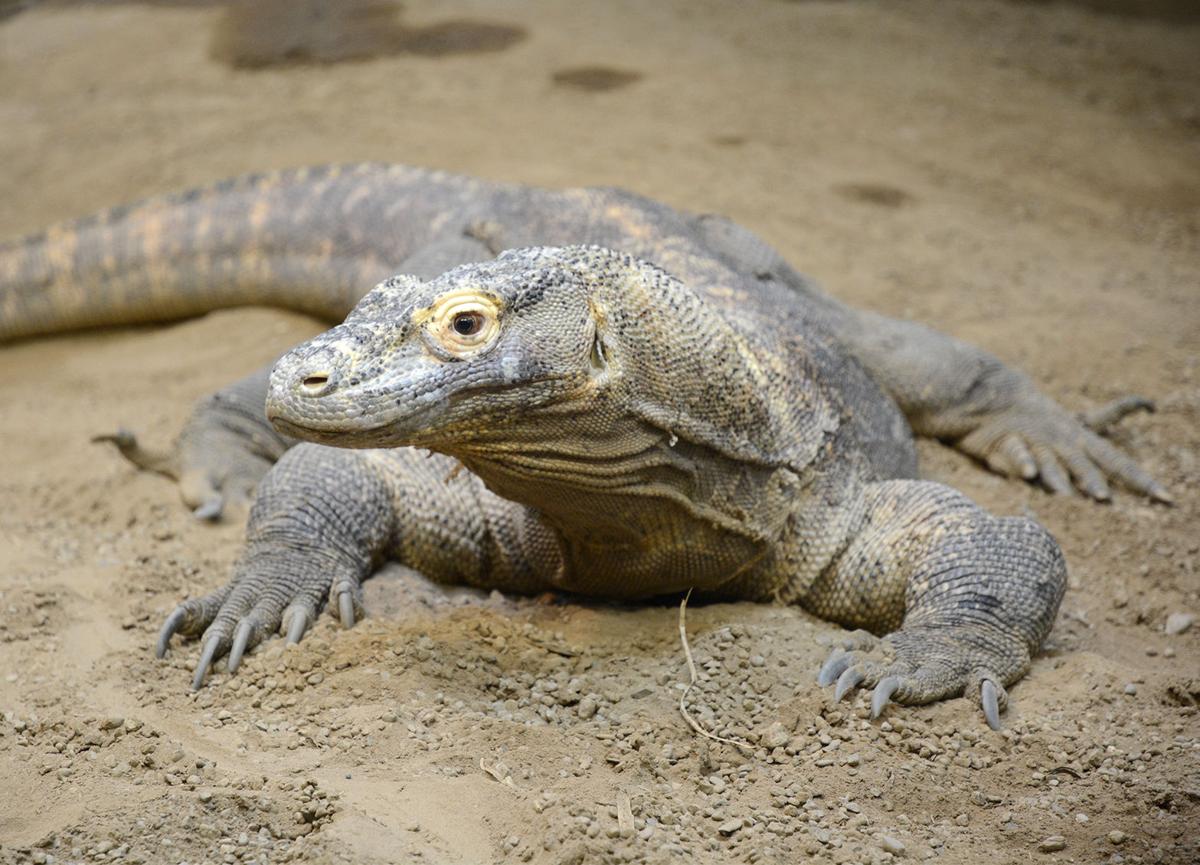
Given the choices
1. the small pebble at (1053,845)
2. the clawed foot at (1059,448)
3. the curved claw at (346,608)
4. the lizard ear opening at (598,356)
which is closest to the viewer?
the small pebble at (1053,845)

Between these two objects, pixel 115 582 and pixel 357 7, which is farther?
pixel 357 7

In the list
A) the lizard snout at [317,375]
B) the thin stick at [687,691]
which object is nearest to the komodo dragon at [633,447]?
the lizard snout at [317,375]

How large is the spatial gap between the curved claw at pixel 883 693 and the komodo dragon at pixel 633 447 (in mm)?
18

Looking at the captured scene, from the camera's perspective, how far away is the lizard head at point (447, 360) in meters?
2.98

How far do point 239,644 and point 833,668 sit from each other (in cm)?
170

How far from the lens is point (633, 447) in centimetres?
338

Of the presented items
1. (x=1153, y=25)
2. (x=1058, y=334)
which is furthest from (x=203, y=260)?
(x=1153, y=25)

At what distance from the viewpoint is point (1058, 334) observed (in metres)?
6.58

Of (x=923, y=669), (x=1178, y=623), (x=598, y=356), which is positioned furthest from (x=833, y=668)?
(x=1178, y=623)

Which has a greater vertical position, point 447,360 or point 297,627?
point 447,360

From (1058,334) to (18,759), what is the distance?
527 centimetres

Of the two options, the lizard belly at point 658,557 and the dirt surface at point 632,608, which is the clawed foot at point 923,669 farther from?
the lizard belly at point 658,557

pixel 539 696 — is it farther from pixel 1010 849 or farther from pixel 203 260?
pixel 203 260

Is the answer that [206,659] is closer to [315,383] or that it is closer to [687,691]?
[315,383]
